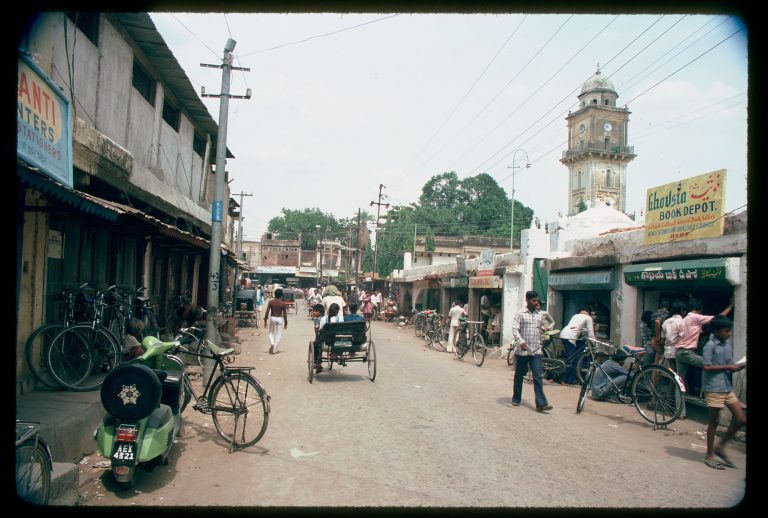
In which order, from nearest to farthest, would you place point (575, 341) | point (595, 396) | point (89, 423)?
point (89, 423)
point (595, 396)
point (575, 341)

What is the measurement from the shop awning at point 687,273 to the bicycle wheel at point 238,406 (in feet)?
25.2

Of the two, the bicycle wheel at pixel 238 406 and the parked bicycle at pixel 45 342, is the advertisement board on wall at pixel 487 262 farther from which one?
the parked bicycle at pixel 45 342

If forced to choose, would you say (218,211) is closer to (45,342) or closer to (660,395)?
(45,342)

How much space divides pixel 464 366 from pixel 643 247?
545cm

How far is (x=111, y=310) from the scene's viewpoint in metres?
9.20

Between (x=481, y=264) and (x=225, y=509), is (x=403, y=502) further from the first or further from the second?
(x=481, y=264)

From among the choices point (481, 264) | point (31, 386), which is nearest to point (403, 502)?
point (31, 386)

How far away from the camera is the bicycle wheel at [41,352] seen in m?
6.69

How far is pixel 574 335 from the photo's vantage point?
40.8 feet

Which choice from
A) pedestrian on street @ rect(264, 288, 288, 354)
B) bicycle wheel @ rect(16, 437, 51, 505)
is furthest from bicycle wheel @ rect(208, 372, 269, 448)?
pedestrian on street @ rect(264, 288, 288, 354)

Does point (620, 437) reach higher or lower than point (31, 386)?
lower

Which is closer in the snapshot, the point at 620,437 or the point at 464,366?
the point at 620,437

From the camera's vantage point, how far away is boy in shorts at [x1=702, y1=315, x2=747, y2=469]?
640 centimetres

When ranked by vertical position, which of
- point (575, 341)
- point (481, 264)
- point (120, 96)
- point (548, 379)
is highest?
point (120, 96)
